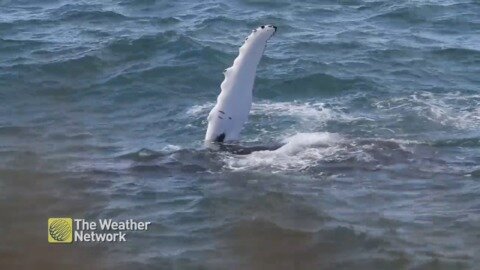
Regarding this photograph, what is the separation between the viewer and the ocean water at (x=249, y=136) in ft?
57.6

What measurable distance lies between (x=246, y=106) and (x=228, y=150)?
1.14 m

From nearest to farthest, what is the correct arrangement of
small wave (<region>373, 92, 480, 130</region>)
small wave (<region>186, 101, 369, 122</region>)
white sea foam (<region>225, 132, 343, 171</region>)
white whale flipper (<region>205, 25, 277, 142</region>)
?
white sea foam (<region>225, 132, 343, 171</region>) < white whale flipper (<region>205, 25, 277, 142</region>) < small wave (<region>373, 92, 480, 130</region>) < small wave (<region>186, 101, 369, 122</region>)

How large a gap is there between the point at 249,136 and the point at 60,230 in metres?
7.40

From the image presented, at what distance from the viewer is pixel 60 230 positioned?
18.0 m

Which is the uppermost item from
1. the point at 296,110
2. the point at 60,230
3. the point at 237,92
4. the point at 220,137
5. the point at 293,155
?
the point at 237,92

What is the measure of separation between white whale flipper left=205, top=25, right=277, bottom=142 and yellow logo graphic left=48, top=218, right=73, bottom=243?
188 inches

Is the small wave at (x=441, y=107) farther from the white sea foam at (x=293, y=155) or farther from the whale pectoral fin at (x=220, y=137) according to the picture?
the whale pectoral fin at (x=220, y=137)

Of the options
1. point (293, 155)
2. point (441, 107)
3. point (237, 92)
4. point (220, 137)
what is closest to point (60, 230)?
point (220, 137)

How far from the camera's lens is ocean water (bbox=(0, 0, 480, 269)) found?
17547 millimetres

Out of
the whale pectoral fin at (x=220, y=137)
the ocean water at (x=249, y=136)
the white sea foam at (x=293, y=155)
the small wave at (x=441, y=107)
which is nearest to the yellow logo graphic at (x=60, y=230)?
the ocean water at (x=249, y=136)

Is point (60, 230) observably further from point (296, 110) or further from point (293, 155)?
point (296, 110)

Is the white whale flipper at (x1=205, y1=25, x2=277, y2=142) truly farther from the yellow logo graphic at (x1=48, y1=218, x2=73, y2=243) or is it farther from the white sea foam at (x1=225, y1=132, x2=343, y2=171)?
the yellow logo graphic at (x1=48, y1=218, x2=73, y2=243)

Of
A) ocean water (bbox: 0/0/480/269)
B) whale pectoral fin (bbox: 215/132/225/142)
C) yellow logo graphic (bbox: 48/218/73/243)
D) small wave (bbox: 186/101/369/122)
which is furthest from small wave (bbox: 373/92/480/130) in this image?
yellow logo graphic (bbox: 48/218/73/243)

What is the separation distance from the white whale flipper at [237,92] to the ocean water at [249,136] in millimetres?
708
